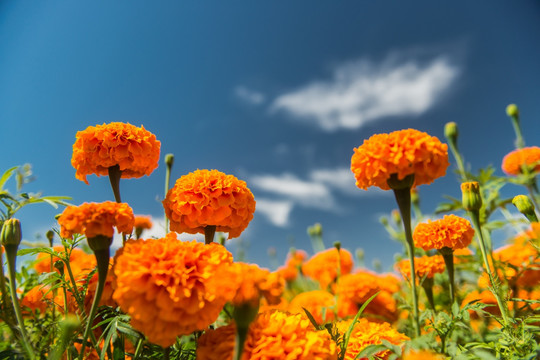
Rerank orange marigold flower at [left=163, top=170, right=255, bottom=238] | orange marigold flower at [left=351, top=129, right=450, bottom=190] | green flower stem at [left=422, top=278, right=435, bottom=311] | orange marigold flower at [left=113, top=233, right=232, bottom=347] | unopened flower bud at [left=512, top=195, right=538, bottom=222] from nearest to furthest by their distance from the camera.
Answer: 1. orange marigold flower at [left=113, top=233, right=232, bottom=347]
2. orange marigold flower at [left=351, top=129, right=450, bottom=190]
3. orange marigold flower at [left=163, top=170, right=255, bottom=238]
4. unopened flower bud at [left=512, top=195, right=538, bottom=222]
5. green flower stem at [left=422, top=278, right=435, bottom=311]

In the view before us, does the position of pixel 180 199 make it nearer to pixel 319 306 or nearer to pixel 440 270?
pixel 319 306

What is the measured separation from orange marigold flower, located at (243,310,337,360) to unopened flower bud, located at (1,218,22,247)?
0.70m

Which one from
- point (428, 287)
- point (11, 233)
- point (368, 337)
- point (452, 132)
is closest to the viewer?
point (11, 233)

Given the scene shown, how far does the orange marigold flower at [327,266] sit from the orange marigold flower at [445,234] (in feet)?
5.10

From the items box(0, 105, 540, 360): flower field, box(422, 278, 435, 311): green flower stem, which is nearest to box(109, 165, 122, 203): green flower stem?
box(0, 105, 540, 360): flower field

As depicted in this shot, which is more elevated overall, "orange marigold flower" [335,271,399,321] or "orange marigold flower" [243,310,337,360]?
"orange marigold flower" [335,271,399,321]

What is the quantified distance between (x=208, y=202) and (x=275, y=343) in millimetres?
573

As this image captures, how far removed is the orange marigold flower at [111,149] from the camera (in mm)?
1354

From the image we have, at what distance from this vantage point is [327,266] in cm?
308

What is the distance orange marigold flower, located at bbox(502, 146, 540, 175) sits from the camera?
279 centimetres

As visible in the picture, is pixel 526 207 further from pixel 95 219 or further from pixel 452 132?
pixel 95 219

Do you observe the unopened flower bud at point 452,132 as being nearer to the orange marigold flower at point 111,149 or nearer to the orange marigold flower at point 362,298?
the orange marigold flower at point 362,298

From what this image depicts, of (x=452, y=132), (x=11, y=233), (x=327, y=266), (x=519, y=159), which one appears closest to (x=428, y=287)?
(x=452, y=132)

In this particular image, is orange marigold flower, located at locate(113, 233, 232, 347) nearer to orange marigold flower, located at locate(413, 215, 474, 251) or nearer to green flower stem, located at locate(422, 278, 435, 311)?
orange marigold flower, located at locate(413, 215, 474, 251)
